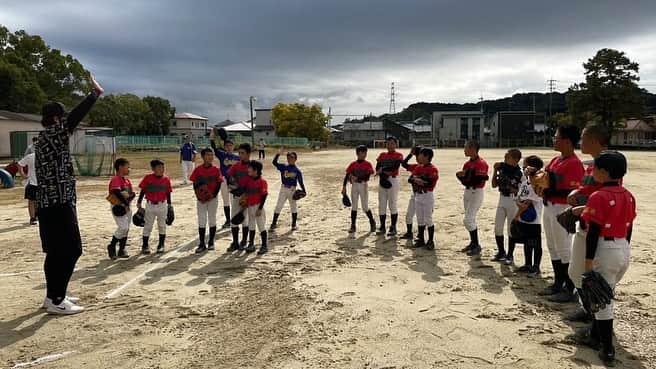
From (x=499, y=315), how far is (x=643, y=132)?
8195 centimetres

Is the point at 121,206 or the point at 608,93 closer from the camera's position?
the point at 121,206

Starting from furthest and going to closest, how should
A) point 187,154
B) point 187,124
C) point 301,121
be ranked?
point 187,124, point 301,121, point 187,154

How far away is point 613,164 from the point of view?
3.52 metres

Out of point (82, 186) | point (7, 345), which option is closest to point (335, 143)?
point (82, 186)

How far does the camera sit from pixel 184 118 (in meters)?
103

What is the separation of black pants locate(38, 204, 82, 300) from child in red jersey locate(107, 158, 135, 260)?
7.62ft

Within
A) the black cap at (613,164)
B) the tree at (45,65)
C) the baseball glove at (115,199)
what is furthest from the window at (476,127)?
the black cap at (613,164)

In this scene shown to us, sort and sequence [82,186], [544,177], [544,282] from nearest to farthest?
[544,177]
[544,282]
[82,186]

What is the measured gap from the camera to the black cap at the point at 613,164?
11.4 ft

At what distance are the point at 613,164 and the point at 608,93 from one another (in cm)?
6830

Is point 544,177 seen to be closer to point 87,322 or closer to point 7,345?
point 87,322

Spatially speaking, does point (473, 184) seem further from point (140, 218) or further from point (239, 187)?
point (140, 218)

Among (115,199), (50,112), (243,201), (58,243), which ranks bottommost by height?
(58,243)

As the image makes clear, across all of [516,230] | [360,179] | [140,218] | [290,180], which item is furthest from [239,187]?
[516,230]
